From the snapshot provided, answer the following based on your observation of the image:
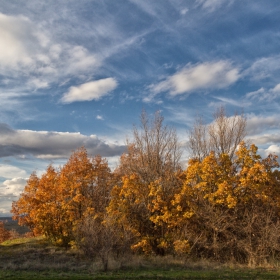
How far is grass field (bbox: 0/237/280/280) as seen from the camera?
16234mm

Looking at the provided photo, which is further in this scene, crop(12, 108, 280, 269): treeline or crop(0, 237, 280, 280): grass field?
crop(12, 108, 280, 269): treeline

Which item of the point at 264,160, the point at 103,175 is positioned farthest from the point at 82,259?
the point at 264,160

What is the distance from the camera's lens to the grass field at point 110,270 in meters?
16.2

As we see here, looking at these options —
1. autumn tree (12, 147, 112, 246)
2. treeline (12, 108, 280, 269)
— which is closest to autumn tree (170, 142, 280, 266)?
treeline (12, 108, 280, 269)

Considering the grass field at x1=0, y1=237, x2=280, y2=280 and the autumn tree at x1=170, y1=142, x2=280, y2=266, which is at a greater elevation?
the autumn tree at x1=170, y1=142, x2=280, y2=266

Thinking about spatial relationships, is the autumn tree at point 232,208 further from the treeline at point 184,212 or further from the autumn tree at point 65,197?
the autumn tree at point 65,197

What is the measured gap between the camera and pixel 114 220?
23.6 metres

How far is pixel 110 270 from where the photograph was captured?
722 inches

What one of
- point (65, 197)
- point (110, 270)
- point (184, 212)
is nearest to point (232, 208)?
point (184, 212)

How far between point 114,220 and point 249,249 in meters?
9.76

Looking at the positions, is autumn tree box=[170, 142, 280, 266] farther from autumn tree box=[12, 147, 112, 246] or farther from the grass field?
autumn tree box=[12, 147, 112, 246]

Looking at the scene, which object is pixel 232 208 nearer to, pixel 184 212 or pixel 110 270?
pixel 184 212

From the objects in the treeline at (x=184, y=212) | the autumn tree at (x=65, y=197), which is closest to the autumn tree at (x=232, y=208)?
the treeline at (x=184, y=212)

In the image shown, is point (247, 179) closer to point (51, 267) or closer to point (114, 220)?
point (114, 220)
